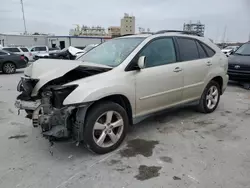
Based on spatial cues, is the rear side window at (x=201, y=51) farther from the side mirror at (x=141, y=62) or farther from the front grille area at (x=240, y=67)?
the front grille area at (x=240, y=67)

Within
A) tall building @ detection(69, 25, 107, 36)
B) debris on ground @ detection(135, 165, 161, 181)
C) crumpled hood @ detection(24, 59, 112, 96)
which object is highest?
tall building @ detection(69, 25, 107, 36)

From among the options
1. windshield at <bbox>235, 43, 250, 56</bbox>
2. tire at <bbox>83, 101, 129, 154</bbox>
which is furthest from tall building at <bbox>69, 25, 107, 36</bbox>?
tire at <bbox>83, 101, 129, 154</bbox>

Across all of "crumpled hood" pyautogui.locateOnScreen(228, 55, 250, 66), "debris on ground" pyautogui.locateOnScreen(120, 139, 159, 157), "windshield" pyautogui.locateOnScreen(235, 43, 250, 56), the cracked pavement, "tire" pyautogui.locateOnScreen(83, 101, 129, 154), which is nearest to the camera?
the cracked pavement

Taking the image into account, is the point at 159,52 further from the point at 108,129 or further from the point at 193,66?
the point at 108,129

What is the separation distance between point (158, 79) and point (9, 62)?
11878mm

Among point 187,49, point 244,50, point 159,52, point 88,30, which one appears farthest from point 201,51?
point 88,30

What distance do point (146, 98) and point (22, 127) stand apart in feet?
7.81

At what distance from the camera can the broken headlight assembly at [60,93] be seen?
2.97m

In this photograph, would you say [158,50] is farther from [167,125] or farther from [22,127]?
[22,127]

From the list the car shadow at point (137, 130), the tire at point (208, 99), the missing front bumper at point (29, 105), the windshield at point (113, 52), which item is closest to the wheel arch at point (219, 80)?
the tire at point (208, 99)

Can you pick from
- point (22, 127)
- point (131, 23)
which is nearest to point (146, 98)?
point (22, 127)

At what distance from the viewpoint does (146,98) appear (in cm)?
374

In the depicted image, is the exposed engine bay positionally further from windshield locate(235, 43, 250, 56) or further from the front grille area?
windshield locate(235, 43, 250, 56)

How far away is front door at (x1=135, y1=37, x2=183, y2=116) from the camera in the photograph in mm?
3677
